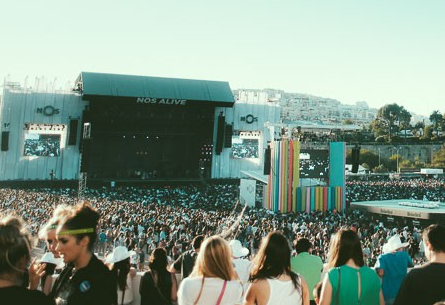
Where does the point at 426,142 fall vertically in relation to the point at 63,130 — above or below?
above

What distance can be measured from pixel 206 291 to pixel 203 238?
2.03 metres

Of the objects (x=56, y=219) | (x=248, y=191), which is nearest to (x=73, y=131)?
(x=248, y=191)

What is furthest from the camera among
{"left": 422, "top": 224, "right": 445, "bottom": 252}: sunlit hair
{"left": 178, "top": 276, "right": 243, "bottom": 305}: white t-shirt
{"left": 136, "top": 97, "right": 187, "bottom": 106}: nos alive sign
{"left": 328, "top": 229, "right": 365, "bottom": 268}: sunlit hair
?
{"left": 136, "top": 97, "right": 187, "bottom": 106}: nos alive sign

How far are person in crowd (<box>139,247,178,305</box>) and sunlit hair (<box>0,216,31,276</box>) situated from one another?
1536 millimetres

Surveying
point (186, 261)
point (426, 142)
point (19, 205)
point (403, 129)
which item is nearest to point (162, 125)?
point (19, 205)

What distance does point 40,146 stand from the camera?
3422 centimetres

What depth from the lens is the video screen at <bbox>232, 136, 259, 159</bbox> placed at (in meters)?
39.6

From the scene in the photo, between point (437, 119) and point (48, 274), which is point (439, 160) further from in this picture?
point (48, 274)

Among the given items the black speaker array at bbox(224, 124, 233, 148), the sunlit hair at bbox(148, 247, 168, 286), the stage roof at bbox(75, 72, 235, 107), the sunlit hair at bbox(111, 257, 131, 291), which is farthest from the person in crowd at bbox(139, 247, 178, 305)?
the black speaker array at bbox(224, 124, 233, 148)

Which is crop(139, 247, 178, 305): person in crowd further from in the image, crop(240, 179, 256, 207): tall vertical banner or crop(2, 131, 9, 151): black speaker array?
crop(2, 131, 9, 151): black speaker array

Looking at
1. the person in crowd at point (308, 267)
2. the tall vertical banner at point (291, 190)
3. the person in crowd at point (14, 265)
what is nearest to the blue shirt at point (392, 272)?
the person in crowd at point (308, 267)

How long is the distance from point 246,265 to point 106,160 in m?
34.3

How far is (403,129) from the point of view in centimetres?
7794

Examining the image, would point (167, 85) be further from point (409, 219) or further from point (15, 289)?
point (15, 289)
